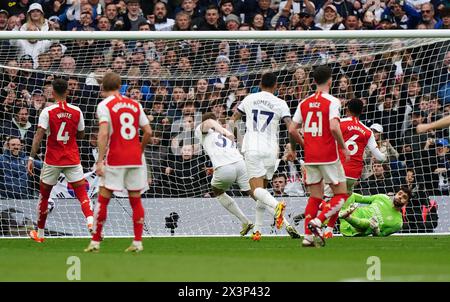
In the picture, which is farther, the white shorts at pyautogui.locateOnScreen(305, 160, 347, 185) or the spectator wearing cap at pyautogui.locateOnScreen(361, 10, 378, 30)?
the spectator wearing cap at pyautogui.locateOnScreen(361, 10, 378, 30)

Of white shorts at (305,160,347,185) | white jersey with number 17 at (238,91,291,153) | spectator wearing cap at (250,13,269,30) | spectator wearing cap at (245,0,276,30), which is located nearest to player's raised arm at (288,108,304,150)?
white shorts at (305,160,347,185)

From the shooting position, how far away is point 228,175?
16828 millimetres

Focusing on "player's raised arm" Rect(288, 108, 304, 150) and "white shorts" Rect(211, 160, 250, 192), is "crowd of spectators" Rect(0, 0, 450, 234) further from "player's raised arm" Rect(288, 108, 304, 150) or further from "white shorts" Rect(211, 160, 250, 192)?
"player's raised arm" Rect(288, 108, 304, 150)

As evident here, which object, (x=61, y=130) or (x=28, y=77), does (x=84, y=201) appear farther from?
(x=28, y=77)

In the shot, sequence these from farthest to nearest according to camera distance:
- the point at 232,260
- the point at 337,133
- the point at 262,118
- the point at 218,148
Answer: the point at 218,148 < the point at 262,118 < the point at 337,133 < the point at 232,260

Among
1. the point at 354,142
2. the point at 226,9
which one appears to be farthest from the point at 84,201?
the point at 226,9

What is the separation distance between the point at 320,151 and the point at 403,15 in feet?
30.3

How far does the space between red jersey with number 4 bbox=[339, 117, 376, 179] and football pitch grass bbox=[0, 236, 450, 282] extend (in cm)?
100

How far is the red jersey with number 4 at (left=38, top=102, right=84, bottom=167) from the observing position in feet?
50.1

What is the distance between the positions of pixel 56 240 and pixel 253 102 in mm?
3576

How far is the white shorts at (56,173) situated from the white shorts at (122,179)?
9.36ft

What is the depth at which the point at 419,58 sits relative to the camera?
1817 cm

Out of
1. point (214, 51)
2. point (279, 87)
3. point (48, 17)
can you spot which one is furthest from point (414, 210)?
point (48, 17)

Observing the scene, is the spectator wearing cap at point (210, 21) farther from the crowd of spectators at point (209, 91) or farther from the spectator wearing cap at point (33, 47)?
the spectator wearing cap at point (33, 47)
